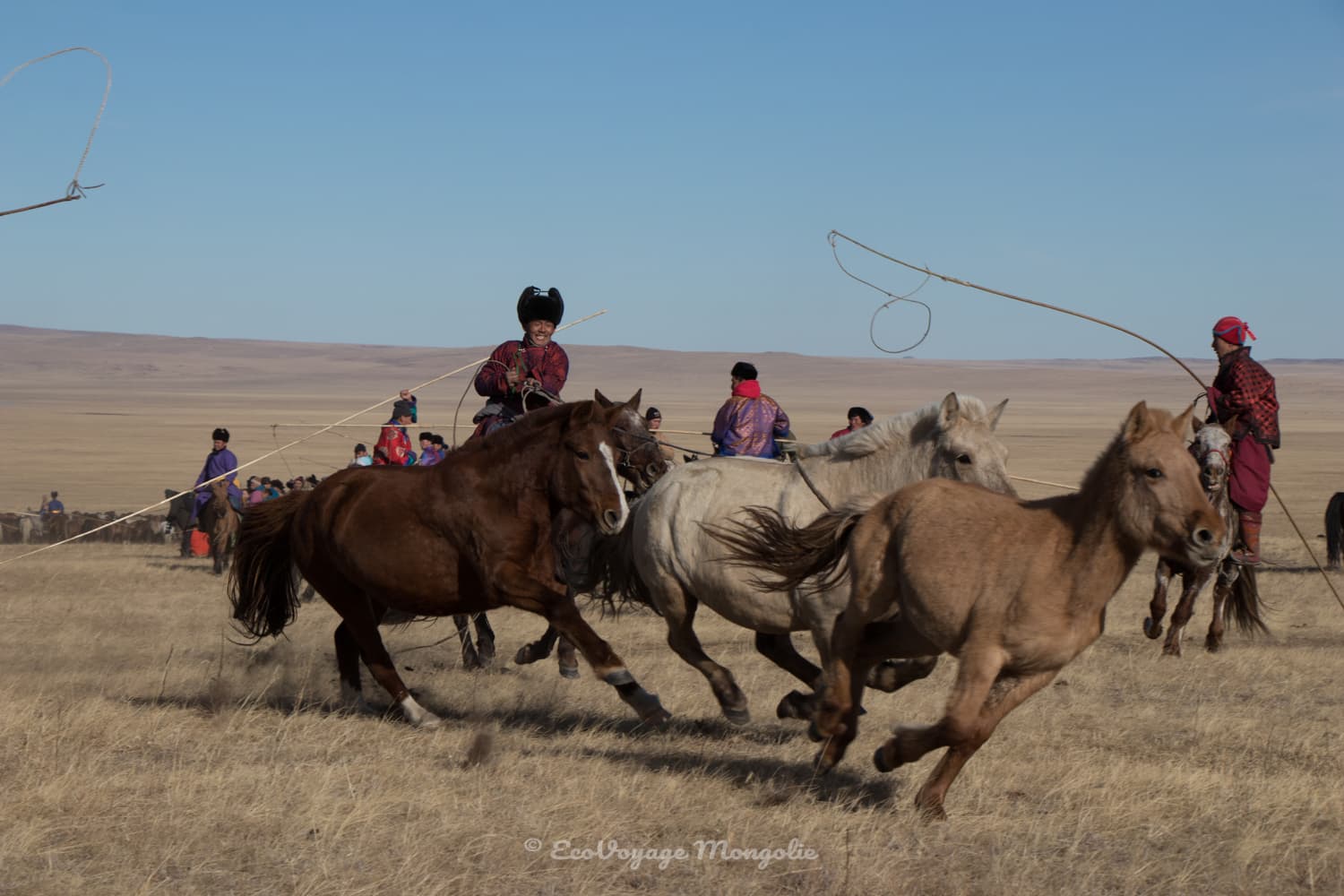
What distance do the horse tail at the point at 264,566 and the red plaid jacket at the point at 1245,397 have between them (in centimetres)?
617

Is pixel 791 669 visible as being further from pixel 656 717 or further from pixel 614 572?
pixel 614 572

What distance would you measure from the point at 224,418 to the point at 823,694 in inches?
3007

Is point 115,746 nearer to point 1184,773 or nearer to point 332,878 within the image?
point 332,878

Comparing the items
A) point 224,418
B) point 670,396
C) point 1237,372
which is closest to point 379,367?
point 670,396

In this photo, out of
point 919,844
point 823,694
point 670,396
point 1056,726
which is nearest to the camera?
point 919,844

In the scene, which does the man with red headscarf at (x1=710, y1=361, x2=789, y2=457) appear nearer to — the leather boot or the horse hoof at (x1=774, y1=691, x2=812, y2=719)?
the horse hoof at (x1=774, y1=691, x2=812, y2=719)

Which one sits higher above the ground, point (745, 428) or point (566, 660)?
point (745, 428)

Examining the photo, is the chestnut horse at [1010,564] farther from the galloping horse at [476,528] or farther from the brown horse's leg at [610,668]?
the galloping horse at [476,528]

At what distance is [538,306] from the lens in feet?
31.0

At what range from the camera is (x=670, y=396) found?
124 meters

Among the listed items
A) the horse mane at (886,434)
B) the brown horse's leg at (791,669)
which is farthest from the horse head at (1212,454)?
the brown horse's leg at (791,669)

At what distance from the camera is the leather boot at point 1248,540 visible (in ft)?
34.9

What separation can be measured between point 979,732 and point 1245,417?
19.7 ft

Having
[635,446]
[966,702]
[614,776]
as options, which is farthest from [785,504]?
[966,702]
